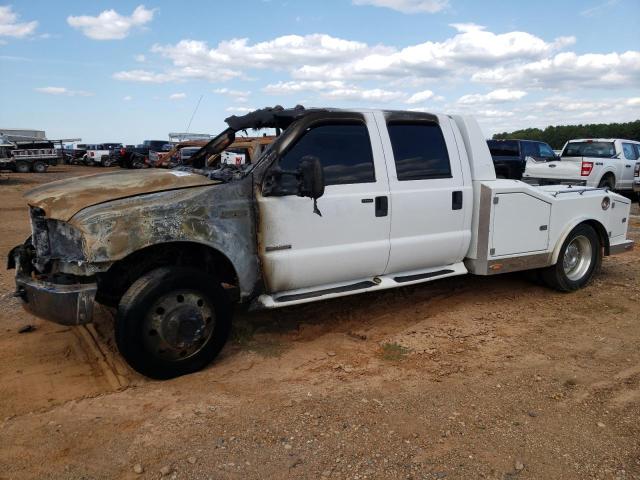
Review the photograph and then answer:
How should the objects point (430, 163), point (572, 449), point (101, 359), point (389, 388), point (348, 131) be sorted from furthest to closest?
1. point (430, 163)
2. point (348, 131)
3. point (101, 359)
4. point (389, 388)
5. point (572, 449)

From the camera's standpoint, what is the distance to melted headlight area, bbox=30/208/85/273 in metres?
3.61

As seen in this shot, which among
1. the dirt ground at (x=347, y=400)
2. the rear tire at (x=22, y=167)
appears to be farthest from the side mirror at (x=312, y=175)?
the rear tire at (x=22, y=167)

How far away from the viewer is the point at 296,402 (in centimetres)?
362

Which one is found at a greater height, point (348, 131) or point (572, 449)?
point (348, 131)

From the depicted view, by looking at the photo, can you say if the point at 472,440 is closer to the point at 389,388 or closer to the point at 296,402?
the point at 389,388

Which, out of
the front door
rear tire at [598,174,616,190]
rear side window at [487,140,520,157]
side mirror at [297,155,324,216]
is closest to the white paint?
the front door

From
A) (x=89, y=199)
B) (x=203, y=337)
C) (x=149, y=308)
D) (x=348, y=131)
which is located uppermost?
(x=348, y=131)

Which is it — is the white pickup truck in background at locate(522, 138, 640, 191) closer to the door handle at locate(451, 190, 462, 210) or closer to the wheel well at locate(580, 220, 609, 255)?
the wheel well at locate(580, 220, 609, 255)

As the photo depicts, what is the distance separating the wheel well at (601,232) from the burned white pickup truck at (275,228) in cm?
81

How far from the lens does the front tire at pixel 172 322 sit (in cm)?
364

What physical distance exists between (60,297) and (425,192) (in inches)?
122

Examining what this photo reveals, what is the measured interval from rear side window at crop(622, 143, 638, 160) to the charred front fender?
14.5 metres

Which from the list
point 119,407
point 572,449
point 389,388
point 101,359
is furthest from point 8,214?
point 572,449

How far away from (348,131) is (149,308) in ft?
7.07
